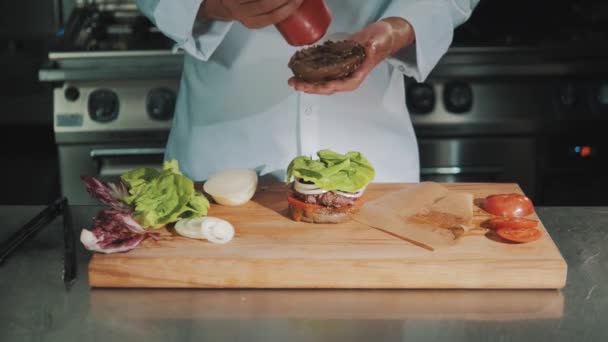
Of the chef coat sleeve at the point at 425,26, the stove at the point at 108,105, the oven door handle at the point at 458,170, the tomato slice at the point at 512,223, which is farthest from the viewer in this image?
the oven door handle at the point at 458,170

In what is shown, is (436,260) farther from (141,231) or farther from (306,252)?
(141,231)

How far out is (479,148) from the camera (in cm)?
297

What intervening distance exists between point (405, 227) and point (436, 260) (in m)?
→ 0.15

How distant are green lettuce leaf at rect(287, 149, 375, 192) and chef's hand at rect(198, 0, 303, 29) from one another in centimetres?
29

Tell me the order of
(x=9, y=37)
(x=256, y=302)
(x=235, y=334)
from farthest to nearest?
(x=9, y=37) → (x=256, y=302) → (x=235, y=334)

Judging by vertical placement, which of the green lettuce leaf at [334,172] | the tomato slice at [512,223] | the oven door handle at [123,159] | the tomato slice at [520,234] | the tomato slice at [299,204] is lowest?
the oven door handle at [123,159]

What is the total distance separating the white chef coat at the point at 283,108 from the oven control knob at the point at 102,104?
2.64 feet

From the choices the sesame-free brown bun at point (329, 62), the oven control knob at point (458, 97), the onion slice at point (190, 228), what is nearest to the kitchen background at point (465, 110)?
the oven control knob at point (458, 97)

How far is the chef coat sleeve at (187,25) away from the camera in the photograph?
183cm

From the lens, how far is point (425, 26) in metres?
1.94

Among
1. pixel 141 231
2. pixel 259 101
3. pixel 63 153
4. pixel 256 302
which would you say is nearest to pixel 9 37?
pixel 63 153

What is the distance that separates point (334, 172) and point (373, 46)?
0.33 metres

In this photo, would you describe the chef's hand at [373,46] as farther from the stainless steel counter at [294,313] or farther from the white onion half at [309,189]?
the stainless steel counter at [294,313]

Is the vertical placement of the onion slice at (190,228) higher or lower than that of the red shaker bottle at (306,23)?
lower
